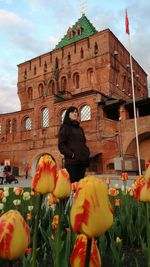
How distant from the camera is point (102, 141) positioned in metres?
25.2

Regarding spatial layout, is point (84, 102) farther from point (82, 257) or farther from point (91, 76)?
point (82, 257)

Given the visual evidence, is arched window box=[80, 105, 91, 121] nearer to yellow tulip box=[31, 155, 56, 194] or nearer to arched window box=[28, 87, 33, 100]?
arched window box=[28, 87, 33, 100]

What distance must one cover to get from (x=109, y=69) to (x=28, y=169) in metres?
15.0

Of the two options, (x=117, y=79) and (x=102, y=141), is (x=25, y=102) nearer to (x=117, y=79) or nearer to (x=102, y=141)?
(x=117, y=79)

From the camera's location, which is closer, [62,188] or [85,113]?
[62,188]

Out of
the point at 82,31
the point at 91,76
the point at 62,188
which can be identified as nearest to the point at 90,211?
the point at 62,188

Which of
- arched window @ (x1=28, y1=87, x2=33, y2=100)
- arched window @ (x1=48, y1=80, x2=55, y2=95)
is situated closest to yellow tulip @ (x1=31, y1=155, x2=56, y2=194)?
arched window @ (x1=48, y1=80, x2=55, y2=95)

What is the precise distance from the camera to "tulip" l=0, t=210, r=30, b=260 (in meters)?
0.72

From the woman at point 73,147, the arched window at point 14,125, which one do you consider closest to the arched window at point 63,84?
the arched window at point 14,125

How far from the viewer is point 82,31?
3959 centimetres

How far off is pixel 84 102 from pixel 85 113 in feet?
3.57

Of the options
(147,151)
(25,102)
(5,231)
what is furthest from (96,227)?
(25,102)

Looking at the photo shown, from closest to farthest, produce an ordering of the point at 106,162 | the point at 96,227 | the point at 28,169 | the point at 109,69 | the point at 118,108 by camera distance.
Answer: the point at 96,227, the point at 106,162, the point at 118,108, the point at 28,169, the point at 109,69

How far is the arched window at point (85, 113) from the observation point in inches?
1052
